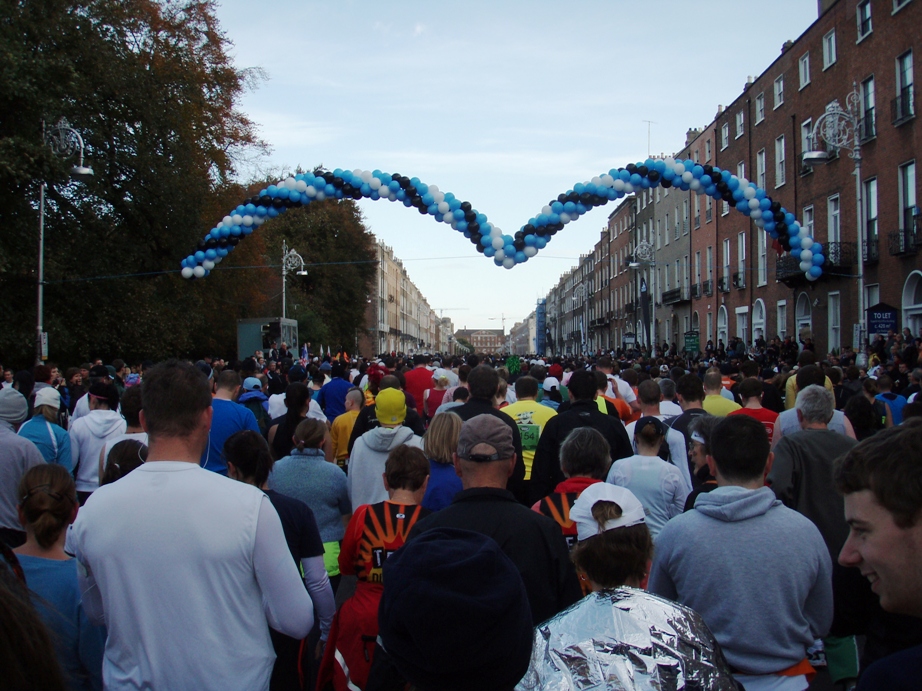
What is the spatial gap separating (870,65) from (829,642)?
24912mm

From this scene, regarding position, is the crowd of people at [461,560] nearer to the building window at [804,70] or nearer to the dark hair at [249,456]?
the dark hair at [249,456]

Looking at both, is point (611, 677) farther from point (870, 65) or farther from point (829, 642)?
point (870, 65)

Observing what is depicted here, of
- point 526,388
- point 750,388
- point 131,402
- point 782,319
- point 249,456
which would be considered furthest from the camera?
point 782,319

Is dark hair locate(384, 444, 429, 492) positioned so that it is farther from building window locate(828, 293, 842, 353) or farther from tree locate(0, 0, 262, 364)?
→ building window locate(828, 293, 842, 353)

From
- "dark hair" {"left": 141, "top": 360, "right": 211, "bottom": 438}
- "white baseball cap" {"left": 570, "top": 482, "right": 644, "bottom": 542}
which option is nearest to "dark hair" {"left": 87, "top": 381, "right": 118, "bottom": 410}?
"dark hair" {"left": 141, "top": 360, "right": 211, "bottom": 438}

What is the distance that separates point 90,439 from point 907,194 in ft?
73.9

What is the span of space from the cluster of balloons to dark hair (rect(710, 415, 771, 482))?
9.95 metres

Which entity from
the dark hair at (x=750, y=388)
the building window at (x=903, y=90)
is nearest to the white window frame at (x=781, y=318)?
the building window at (x=903, y=90)

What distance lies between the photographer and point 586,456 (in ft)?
14.7

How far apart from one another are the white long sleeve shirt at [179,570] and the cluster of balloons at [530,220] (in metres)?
11.0

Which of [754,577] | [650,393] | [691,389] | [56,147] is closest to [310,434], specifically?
[754,577]

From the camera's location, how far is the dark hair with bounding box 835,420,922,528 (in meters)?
1.74

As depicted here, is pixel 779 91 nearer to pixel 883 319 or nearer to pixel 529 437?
pixel 883 319

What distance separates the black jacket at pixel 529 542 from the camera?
3146 mm
